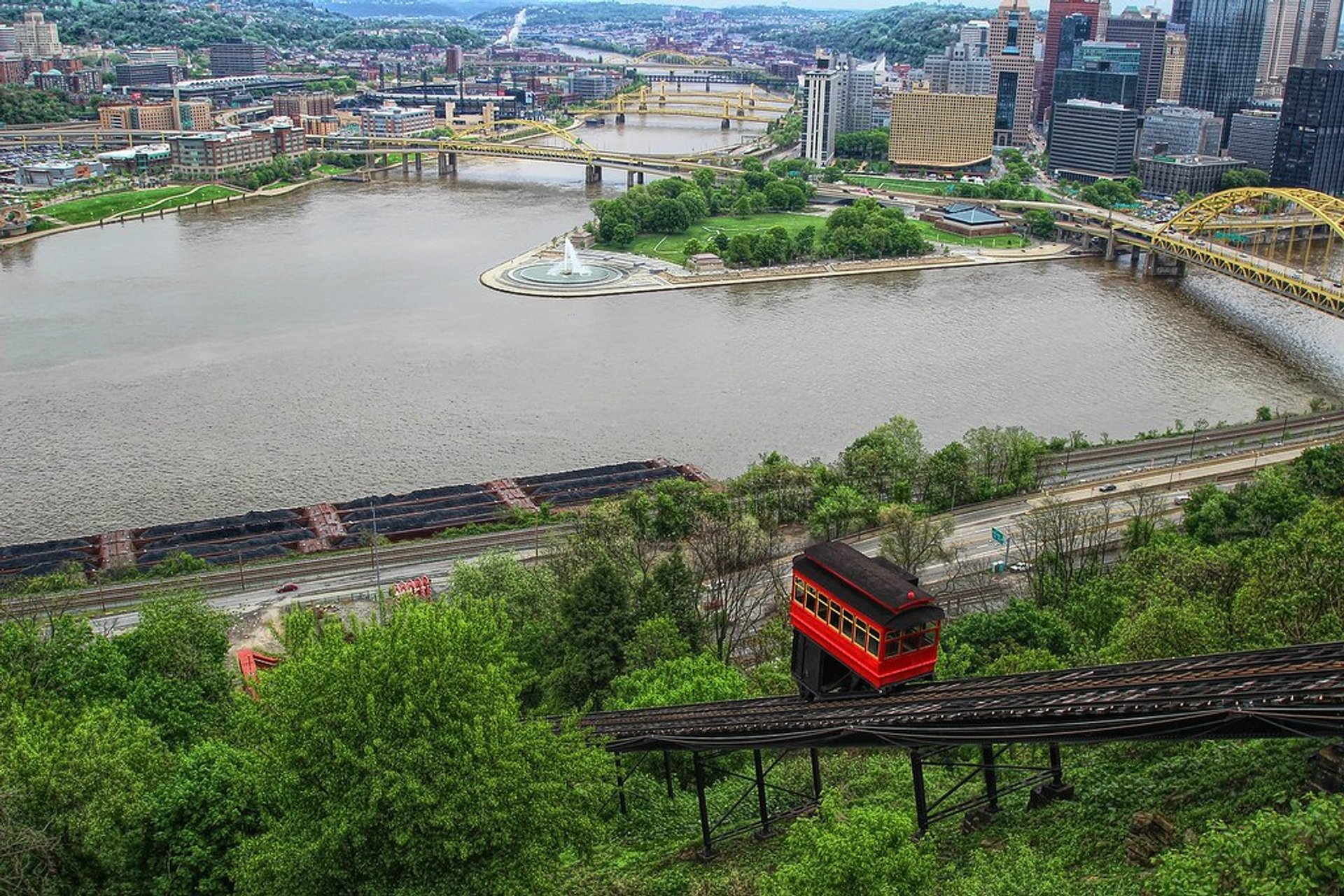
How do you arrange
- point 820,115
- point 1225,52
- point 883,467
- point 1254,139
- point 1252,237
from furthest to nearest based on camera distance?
point 1225,52 → point 820,115 → point 1254,139 → point 1252,237 → point 883,467

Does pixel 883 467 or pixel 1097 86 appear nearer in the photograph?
pixel 883 467

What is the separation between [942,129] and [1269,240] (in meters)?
22.6

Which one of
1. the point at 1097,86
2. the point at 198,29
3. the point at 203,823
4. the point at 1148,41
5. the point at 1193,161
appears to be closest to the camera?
the point at 203,823

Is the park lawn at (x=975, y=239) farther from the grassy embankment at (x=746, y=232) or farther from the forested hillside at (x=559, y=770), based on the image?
the forested hillside at (x=559, y=770)

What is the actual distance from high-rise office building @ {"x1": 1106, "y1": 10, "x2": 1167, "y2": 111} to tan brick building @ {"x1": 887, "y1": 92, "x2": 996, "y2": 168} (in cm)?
2309

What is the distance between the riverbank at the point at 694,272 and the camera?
41469 mm

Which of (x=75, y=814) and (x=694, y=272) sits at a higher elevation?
(x=75, y=814)

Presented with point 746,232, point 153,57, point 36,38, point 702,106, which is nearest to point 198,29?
point 36,38

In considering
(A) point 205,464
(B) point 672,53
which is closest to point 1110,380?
(A) point 205,464

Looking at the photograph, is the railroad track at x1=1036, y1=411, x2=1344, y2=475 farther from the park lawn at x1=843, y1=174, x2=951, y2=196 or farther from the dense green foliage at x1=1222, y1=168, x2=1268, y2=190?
the dense green foliage at x1=1222, y1=168, x2=1268, y2=190

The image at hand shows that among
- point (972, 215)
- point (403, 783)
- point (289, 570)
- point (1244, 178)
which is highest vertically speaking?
point (403, 783)

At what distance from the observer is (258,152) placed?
219ft

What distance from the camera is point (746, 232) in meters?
51.3

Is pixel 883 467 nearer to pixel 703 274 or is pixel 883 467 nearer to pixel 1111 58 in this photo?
pixel 703 274
